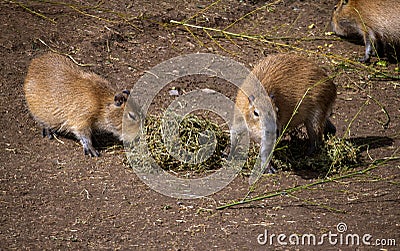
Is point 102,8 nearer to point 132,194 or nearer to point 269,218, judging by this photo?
point 132,194

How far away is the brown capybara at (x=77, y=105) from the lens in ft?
21.5

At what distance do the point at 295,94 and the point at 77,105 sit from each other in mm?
2173

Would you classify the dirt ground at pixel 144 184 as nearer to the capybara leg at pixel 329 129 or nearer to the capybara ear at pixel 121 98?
the capybara leg at pixel 329 129

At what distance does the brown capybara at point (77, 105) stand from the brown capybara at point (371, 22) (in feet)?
11.9

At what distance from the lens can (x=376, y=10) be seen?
873 cm

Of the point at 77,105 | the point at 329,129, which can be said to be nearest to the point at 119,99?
the point at 77,105

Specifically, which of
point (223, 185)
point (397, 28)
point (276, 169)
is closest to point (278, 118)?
point (276, 169)

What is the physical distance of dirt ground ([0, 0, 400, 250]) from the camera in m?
5.10

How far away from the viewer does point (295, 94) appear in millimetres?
6461

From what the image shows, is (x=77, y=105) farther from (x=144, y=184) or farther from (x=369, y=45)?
(x=369, y=45)

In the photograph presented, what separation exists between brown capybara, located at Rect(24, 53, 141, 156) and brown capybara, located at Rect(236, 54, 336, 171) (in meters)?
1.16

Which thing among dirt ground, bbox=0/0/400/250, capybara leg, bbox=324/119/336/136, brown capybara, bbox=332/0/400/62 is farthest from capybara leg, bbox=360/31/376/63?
capybara leg, bbox=324/119/336/136

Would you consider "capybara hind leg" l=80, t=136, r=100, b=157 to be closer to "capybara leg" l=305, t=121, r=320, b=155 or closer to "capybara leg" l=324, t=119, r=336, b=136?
"capybara leg" l=305, t=121, r=320, b=155

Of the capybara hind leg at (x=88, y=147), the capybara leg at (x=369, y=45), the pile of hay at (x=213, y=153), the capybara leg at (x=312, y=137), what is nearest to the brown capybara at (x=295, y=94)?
the capybara leg at (x=312, y=137)
